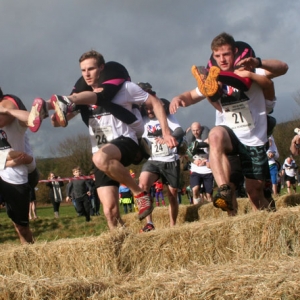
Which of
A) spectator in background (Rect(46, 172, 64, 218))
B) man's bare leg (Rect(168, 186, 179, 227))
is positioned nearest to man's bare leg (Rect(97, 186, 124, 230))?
man's bare leg (Rect(168, 186, 179, 227))

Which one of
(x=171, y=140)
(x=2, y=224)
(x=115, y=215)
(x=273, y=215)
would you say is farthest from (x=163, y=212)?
(x=2, y=224)

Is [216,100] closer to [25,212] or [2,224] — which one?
[25,212]

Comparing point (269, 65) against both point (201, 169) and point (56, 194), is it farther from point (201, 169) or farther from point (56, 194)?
point (56, 194)

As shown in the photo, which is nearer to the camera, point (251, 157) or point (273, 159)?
point (251, 157)

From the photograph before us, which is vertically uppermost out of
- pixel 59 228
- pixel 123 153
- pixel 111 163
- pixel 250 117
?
pixel 250 117

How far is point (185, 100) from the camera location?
6.66 m

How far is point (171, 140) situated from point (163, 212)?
4.67m

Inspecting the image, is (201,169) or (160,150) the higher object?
(160,150)

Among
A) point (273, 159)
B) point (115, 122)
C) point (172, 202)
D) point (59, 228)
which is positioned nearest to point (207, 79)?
point (115, 122)

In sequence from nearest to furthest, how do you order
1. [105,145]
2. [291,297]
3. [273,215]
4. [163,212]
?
[291,297]
[273,215]
[105,145]
[163,212]

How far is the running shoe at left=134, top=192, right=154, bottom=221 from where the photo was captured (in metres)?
6.41

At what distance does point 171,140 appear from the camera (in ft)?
19.5

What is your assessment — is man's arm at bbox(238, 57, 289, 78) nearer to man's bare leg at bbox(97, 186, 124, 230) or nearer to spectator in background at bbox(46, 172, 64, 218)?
man's bare leg at bbox(97, 186, 124, 230)

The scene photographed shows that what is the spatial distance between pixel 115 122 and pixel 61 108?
1.23 metres
